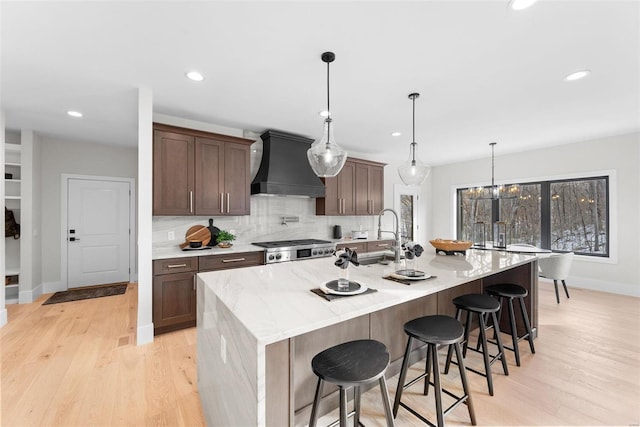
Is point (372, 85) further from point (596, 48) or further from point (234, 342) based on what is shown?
point (234, 342)

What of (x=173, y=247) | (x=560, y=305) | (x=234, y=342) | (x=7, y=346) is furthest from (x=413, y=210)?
(x=7, y=346)

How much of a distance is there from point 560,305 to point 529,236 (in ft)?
6.37

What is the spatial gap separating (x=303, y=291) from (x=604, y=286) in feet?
18.7

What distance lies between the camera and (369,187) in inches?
Answer: 215

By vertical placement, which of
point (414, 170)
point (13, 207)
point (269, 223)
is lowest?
point (269, 223)

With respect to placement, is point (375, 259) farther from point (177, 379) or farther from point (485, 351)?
point (177, 379)

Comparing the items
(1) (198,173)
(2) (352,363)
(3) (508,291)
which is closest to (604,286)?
(3) (508,291)

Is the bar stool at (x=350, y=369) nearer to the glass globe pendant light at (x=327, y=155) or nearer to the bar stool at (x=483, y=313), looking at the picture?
the bar stool at (x=483, y=313)

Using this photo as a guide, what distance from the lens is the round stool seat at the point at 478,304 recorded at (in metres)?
2.06

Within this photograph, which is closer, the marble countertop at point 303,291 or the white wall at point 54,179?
the marble countertop at point 303,291

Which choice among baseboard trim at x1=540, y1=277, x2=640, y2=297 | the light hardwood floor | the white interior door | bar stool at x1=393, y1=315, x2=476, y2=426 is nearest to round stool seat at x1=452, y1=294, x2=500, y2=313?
bar stool at x1=393, y1=315, x2=476, y2=426

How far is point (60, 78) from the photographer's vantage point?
99.7 inches

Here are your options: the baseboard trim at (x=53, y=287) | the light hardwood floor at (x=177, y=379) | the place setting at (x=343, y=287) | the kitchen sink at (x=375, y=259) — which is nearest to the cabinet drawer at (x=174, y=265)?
the light hardwood floor at (x=177, y=379)

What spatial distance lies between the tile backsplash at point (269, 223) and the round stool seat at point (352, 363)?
115 inches
